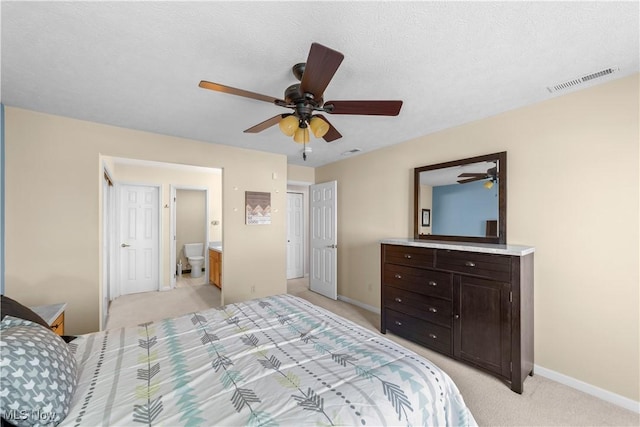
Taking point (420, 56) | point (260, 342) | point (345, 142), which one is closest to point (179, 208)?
point (345, 142)

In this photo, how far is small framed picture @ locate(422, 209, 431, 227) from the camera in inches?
127

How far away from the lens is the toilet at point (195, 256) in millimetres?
5953

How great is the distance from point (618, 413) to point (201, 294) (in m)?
5.22

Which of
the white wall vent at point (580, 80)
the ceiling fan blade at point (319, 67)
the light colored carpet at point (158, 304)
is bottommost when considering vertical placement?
the light colored carpet at point (158, 304)

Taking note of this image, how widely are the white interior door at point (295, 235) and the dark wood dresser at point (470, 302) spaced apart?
326cm

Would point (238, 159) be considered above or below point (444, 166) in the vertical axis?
above

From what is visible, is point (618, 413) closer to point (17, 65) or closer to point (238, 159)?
point (238, 159)

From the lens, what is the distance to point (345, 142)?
3.57 metres

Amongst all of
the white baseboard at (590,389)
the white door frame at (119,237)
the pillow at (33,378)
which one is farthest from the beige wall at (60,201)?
the white baseboard at (590,389)

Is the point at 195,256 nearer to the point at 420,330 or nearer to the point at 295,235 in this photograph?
the point at 295,235

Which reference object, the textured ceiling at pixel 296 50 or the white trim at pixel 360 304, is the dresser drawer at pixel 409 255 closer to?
the white trim at pixel 360 304

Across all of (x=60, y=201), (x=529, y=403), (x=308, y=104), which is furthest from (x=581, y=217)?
(x=60, y=201)

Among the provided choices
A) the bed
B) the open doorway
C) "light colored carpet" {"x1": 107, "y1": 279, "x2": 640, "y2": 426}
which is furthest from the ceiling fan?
the open doorway

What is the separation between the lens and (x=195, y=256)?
6211mm
